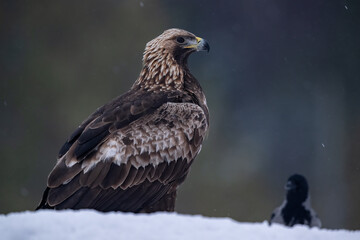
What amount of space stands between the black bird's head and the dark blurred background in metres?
2.71

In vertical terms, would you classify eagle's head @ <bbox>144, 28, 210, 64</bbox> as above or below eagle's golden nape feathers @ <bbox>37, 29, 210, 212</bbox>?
above

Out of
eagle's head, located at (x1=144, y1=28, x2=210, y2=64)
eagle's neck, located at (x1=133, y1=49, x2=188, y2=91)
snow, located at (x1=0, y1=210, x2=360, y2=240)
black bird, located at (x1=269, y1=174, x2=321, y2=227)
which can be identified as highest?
eagle's head, located at (x1=144, y1=28, x2=210, y2=64)

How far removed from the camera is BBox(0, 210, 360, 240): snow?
350 centimetres

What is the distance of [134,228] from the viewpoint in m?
3.58

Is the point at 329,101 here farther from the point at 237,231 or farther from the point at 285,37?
the point at 237,231

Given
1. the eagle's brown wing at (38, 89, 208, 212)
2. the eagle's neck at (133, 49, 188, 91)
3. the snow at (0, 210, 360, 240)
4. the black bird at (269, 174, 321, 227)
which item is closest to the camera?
the snow at (0, 210, 360, 240)

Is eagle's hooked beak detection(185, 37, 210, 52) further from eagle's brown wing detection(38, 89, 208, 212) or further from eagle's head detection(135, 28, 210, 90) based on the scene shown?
eagle's brown wing detection(38, 89, 208, 212)

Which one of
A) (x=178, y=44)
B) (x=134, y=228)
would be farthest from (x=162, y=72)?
→ (x=134, y=228)

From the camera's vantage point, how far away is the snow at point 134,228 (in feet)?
11.5

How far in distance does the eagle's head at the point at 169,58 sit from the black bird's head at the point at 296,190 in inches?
67.6

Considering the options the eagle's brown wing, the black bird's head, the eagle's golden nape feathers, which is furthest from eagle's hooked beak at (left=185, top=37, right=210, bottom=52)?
the black bird's head

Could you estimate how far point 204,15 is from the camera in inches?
306

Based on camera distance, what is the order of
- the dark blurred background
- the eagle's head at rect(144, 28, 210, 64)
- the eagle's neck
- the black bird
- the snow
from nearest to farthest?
the snow → the black bird → the eagle's neck → the eagle's head at rect(144, 28, 210, 64) → the dark blurred background

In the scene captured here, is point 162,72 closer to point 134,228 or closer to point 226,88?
point 134,228
